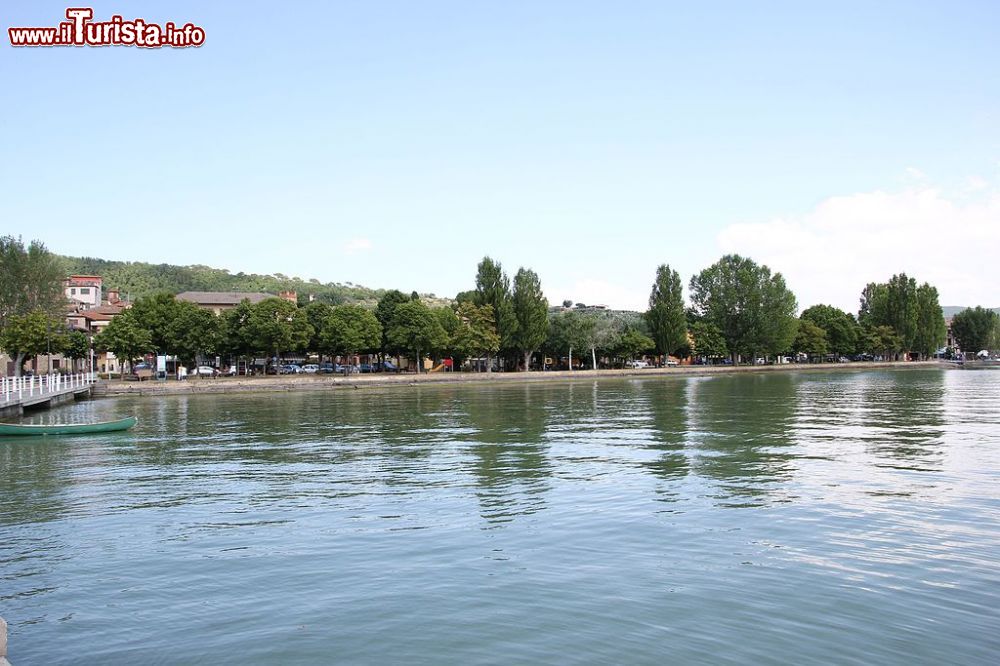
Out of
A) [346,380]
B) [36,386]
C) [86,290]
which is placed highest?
[86,290]

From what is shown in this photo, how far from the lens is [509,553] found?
16203mm

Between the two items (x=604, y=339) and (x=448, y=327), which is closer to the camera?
(x=448, y=327)

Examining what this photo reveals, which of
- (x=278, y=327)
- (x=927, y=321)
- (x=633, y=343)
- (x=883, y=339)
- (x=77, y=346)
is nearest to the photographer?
(x=77, y=346)

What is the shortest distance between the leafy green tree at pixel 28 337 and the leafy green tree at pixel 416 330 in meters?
42.5

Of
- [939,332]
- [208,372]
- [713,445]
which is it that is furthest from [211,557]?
[939,332]

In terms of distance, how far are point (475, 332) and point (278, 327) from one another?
28.2 meters

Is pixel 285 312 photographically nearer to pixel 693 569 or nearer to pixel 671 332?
pixel 671 332

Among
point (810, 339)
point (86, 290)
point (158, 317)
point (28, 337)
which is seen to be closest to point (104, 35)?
point (28, 337)

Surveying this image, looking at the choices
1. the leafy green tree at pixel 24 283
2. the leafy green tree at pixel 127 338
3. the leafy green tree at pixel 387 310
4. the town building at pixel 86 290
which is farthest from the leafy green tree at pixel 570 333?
the town building at pixel 86 290

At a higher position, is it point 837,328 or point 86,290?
point 86,290

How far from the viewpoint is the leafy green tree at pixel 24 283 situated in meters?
103

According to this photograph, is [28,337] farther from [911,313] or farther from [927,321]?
[927,321]

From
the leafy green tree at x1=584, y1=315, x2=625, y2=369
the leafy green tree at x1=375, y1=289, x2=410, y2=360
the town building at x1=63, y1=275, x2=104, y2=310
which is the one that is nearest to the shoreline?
the leafy green tree at x1=584, y1=315, x2=625, y2=369

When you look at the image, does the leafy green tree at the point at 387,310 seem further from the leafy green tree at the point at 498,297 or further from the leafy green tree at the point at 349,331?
the leafy green tree at the point at 498,297
